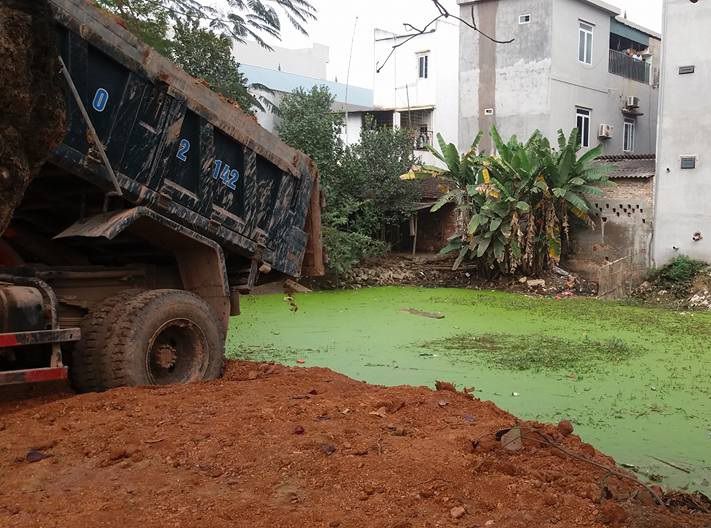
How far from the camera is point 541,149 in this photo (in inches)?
625

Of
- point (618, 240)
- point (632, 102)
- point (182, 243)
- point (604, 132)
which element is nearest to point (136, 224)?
point (182, 243)

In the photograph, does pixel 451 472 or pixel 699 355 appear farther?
pixel 699 355

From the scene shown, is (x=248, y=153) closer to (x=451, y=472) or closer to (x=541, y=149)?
(x=451, y=472)

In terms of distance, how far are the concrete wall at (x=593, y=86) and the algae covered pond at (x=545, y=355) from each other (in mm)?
8252

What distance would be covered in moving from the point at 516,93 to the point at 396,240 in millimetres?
5276

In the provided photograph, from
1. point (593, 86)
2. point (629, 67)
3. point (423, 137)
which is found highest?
point (629, 67)

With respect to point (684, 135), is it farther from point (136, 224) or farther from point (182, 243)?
point (136, 224)

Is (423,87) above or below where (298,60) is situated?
below

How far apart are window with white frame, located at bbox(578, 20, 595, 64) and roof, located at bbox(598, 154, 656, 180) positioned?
4.39 metres

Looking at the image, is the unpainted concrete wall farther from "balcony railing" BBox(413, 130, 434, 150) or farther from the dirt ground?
the dirt ground

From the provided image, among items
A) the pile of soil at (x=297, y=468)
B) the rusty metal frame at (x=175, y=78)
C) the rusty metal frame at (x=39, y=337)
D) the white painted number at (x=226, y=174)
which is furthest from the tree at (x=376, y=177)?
the pile of soil at (x=297, y=468)

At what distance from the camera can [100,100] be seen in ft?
14.8

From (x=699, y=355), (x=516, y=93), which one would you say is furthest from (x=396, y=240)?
(x=699, y=355)

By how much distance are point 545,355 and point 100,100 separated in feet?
17.9
